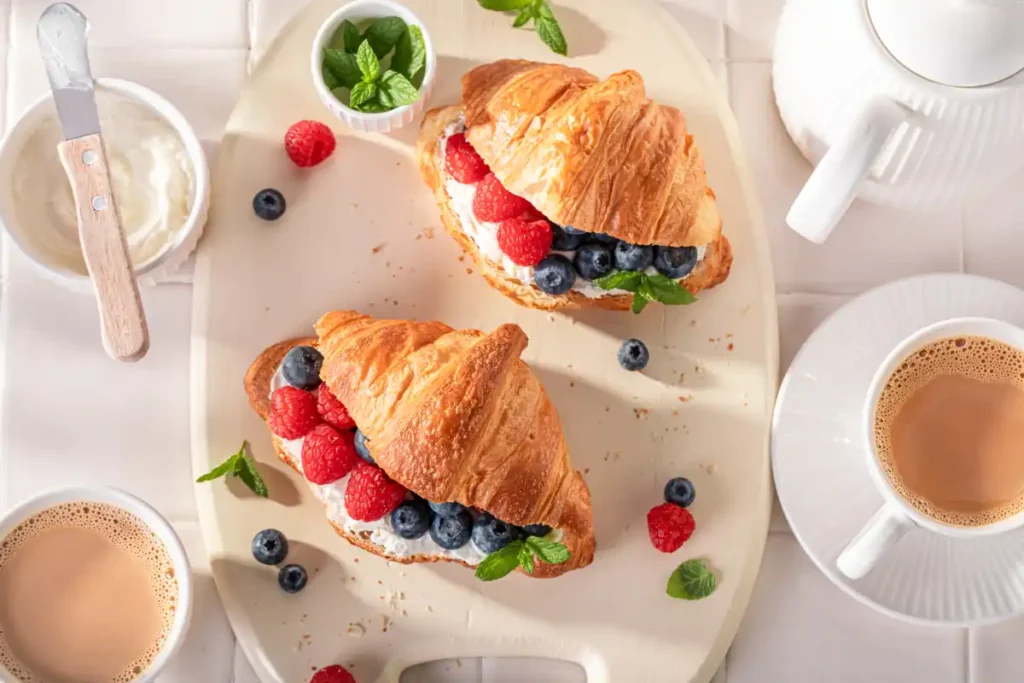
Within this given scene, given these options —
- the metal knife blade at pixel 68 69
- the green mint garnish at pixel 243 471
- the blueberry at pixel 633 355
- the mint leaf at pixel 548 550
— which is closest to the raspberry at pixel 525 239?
the blueberry at pixel 633 355

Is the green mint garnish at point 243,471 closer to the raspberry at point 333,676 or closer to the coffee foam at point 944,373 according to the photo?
the raspberry at point 333,676

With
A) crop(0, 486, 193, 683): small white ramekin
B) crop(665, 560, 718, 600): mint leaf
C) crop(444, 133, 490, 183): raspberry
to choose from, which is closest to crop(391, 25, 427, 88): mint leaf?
crop(444, 133, 490, 183): raspberry

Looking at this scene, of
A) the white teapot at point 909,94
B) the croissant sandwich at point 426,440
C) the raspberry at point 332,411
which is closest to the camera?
the white teapot at point 909,94

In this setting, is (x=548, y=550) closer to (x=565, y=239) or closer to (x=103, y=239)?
(x=565, y=239)

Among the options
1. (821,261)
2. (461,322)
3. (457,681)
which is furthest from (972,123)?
(457,681)

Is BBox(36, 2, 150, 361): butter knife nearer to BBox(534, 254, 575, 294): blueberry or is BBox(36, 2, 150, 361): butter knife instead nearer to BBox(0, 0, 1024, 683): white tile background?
BBox(0, 0, 1024, 683): white tile background

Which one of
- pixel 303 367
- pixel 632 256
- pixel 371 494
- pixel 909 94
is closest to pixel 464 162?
pixel 632 256

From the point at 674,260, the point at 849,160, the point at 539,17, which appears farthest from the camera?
the point at 539,17
